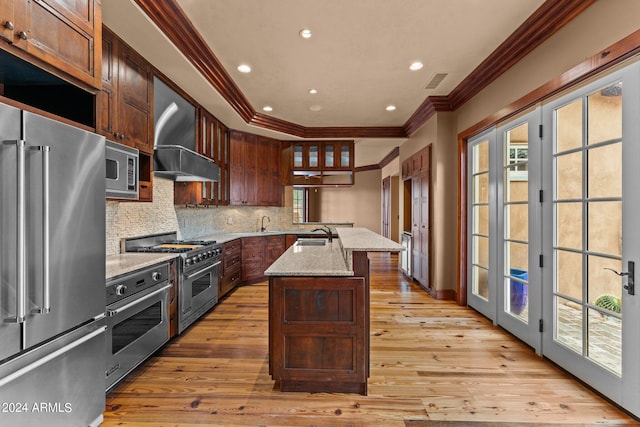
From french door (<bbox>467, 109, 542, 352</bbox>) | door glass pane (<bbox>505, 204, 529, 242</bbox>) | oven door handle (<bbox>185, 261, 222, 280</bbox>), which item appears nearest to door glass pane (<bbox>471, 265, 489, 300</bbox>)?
french door (<bbox>467, 109, 542, 352</bbox>)

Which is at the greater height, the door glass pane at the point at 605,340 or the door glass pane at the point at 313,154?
the door glass pane at the point at 313,154

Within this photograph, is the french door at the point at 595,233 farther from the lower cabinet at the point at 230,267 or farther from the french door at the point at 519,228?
the lower cabinet at the point at 230,267

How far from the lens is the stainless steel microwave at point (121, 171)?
7.29 ft

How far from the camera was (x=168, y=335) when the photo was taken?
2754 mm

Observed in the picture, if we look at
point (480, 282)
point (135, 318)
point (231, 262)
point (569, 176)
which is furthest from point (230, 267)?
point (569, 176)

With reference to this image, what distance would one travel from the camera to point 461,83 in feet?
12.0

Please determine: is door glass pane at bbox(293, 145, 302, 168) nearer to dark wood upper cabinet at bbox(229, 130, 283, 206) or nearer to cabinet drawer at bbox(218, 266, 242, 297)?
dark wood upper cabinet at bbox(229, 130, 283, 206)

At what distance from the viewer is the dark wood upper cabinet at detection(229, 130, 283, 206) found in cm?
514

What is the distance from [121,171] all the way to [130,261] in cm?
71

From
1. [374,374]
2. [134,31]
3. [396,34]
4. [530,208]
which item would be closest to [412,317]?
[374,374]

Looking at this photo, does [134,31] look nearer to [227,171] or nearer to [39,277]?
[39,277]

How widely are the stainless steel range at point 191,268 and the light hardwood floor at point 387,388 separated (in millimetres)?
272

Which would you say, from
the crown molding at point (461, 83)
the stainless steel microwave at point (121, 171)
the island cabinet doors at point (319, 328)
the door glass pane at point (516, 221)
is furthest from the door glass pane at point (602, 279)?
the stainless steel microwave at point (121, 171)

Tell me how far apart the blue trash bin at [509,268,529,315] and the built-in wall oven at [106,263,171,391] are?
3282mm
